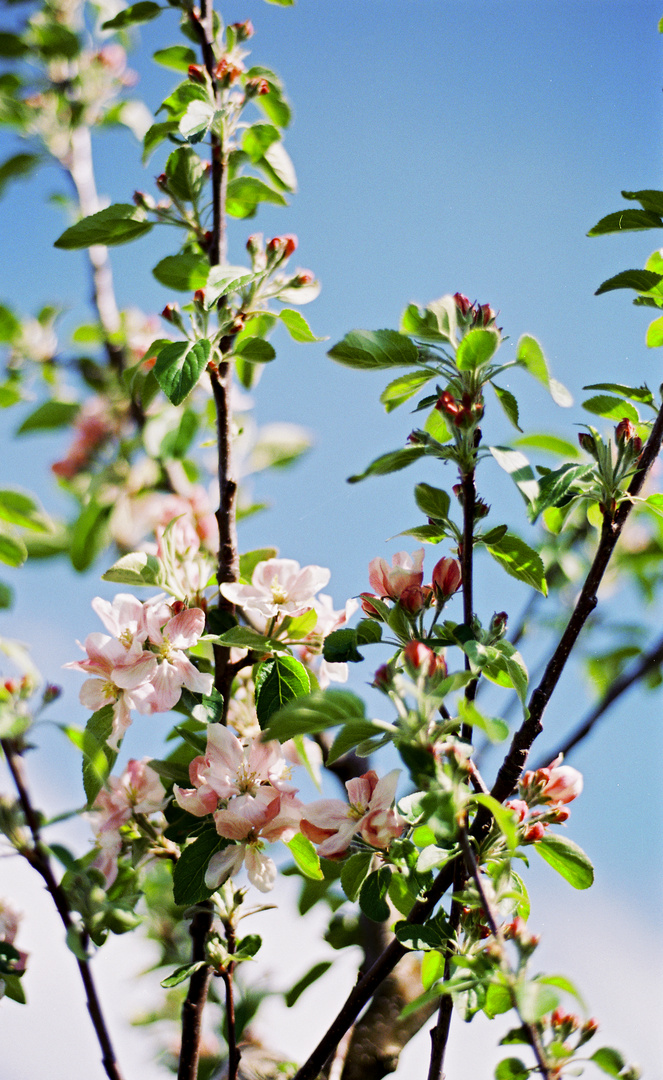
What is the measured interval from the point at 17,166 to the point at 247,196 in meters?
1.47

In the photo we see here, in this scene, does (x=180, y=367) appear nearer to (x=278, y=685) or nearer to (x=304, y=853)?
(x=278, y=685)

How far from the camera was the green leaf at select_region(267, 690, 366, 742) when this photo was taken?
0.75 metres

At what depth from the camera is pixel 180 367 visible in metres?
1.08

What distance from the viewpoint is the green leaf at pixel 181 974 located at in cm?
100

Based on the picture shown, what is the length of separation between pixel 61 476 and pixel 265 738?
2.05 m

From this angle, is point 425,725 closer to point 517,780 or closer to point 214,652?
point 517,780

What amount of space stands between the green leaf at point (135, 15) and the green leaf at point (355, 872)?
4.37ft

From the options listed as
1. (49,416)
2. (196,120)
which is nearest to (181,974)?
(196,120)

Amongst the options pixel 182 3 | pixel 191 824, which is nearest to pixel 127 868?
pixel 191 824

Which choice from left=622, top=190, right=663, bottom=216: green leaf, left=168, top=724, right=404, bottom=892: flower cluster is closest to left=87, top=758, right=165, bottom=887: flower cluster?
left=168, top=724, right=404, bottom=892: flower cluster

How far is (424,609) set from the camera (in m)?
1.00

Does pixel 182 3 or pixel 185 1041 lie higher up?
pixel 182 3

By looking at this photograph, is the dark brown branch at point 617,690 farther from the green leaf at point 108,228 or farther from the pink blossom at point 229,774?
the green leaf at point 108,228

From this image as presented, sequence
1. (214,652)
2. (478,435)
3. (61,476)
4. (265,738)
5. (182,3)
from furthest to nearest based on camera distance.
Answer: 1. (61,476)
2. (182,3)
3. (214,652)
4. (478,435)
5. (265,738)
